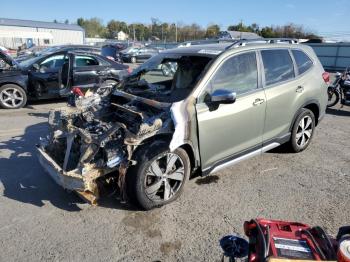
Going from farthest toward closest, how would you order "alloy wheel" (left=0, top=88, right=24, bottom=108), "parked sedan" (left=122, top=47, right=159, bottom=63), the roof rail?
"parked sedan" (left=122, top=47, right=159, bottom=63)
"alloy wheel" (left=0, top=88, right=24, bottom=108)
the roof rail

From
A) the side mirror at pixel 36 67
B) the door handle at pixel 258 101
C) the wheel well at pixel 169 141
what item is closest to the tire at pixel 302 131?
the door handle at pixel 258 101

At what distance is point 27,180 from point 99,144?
1655 mm

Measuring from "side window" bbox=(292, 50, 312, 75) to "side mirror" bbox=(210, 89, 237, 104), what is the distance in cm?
203

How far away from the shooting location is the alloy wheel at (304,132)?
5.42 m

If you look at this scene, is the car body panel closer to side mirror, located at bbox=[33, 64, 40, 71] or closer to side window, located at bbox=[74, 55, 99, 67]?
side window, located at bbox=[74, 55, 99, 67]

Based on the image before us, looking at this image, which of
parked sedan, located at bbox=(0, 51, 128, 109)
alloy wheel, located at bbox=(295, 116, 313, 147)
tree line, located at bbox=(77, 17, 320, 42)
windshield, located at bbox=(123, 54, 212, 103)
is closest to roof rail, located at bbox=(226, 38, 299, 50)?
windshield, located at bbox=(123, 54, 212, 103)

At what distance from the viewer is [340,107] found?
33.6ft

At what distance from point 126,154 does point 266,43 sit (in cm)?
286

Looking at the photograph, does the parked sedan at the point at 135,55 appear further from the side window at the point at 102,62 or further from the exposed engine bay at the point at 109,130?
the exposed engine bay at the point at 109,130

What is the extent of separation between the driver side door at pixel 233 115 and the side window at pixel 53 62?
6.59 meters

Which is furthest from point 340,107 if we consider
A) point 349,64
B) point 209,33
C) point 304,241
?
point 209,33

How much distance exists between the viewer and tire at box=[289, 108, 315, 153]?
17.3 feet

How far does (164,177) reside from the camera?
149 inches

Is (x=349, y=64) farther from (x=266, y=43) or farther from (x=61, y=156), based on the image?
(x=61, y=156)
